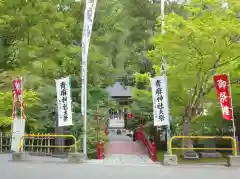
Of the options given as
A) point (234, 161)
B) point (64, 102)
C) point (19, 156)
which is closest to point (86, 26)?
point (64, 102)

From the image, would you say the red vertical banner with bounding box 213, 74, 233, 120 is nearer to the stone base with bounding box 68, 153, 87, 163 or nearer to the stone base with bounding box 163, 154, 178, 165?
the stone base with bounding box 163, 154, 178, 165

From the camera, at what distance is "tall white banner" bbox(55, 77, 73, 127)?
15039mm

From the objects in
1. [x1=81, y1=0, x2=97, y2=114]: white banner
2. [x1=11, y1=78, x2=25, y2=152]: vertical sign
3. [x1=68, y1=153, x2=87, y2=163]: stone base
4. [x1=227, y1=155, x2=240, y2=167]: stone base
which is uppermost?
[x1=81, y1=0, x2=97, y2=114]: white banner

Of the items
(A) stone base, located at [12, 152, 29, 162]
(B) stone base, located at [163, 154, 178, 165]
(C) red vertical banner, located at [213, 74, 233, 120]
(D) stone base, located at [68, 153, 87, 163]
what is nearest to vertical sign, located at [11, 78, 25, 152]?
(A) stone base, located at [12, 152, 29, 162]

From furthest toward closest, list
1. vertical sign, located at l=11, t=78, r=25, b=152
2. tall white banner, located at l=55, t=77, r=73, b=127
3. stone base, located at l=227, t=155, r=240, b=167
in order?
1. vertical sign, located at l=11, t=78, r=25, b=152
2. tall white banner, located at l=55, t=77, r=73, b=127
3. stone base, located at l=227, t=155, r=240, b=167

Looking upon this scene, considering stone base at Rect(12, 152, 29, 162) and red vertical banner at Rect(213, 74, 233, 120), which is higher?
red vertical banner at Rect(213, 74, 233, 120)

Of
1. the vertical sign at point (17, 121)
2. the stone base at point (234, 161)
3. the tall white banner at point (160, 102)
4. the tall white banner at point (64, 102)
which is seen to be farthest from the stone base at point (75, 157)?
the stone base at point (234, 161)

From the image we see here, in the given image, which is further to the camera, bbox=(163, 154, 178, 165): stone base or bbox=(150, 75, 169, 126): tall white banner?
bbox=(150, 75, 169, 126): tall white banner

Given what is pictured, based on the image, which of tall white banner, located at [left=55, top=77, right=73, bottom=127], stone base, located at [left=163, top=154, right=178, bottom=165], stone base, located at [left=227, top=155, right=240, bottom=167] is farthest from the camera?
tall white banner, located at [left=55, top=77, right=73, bottom=127]

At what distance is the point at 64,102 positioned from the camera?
49.8 ft

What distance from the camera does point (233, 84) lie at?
17594mm

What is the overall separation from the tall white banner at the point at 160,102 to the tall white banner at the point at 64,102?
3.89 m

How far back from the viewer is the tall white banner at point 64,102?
49.3 ft

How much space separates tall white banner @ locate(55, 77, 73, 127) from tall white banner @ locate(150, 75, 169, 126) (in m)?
3.89
